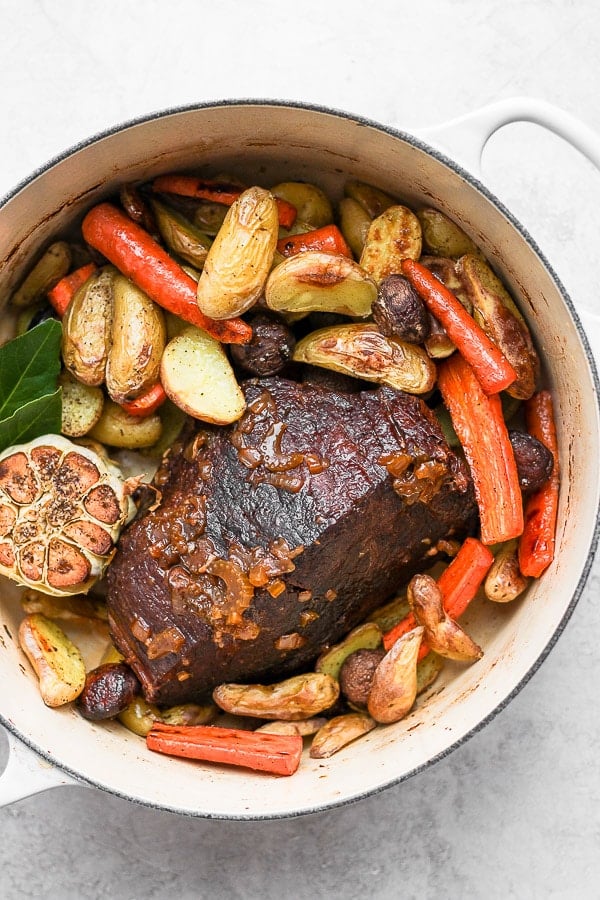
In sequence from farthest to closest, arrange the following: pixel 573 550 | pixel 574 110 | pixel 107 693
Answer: pixel 574 110, pixel 107 693, pixel 573 550

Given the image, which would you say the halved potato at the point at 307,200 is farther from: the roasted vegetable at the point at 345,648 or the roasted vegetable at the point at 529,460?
the roasted vegetable at the point at 345,648

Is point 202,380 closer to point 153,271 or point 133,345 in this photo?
point 133,345

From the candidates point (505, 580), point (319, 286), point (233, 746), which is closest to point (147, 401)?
point (319, 286)

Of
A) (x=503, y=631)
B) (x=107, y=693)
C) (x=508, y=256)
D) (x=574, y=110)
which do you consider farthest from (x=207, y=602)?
(x=574, y=110)

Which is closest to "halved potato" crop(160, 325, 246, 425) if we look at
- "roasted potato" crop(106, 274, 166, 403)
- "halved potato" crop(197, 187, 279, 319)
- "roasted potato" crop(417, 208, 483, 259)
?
"roasted potato" crop(106, 274, 166, 403)

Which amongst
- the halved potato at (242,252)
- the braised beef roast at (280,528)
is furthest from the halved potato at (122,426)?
the halved potato at (242,252)

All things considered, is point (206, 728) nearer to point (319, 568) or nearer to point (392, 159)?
point (319, 568)
